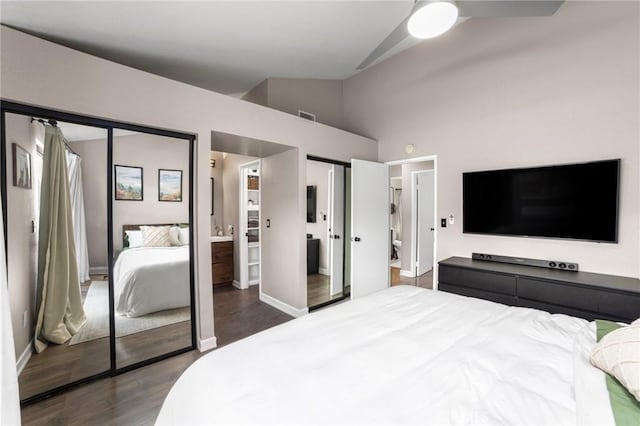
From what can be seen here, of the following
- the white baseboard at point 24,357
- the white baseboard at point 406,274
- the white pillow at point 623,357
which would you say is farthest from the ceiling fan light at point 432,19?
the white baseboard at point 406,274

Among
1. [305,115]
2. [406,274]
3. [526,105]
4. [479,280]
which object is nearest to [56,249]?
[305,115]

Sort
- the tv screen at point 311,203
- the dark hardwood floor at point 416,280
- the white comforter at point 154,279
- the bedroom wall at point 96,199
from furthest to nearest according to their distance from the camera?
1. the dark hardwood floor at point 416,280
2. the tv screen at point 311,203
3. the white comforter at point 154,279
4. the bedroom wall at point 96,199

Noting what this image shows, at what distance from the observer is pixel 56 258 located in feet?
6.50

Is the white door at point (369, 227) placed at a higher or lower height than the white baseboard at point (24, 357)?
higher

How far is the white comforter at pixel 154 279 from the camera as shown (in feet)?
7.69

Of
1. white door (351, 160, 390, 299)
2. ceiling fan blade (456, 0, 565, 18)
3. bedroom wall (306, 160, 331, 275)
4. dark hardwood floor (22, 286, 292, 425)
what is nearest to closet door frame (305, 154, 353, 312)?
bedroom wall (306, 160, 331, 275)

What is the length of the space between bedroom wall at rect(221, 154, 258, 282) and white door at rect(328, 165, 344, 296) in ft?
4.95

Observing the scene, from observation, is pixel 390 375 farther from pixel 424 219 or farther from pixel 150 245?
pixel 424 219

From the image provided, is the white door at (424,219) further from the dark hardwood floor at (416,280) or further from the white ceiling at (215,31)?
the white ceiling at (215,31)

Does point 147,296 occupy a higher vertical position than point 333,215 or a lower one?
lower

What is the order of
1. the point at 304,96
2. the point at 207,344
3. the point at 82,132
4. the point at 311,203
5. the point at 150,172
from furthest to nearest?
the point at 311,203, the point at 304,96, the point at 207,344, the point at 150,172, the point at 82,132

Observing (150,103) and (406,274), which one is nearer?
(150,103)

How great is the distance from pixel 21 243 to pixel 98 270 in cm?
48

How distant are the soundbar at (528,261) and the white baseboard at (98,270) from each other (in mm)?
3616
